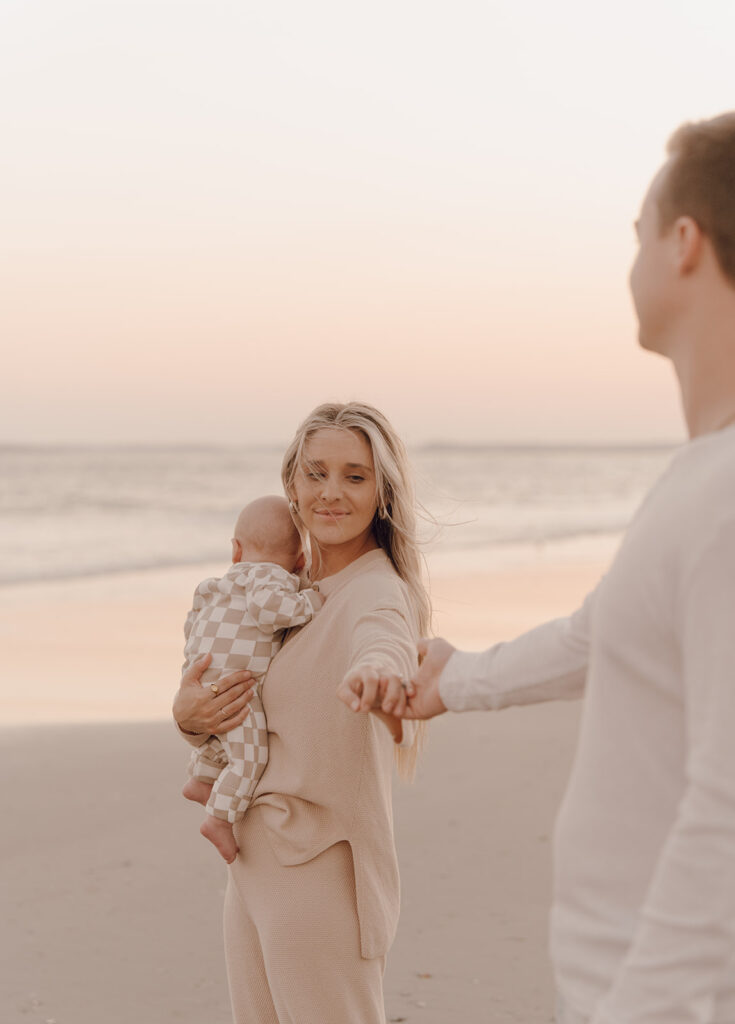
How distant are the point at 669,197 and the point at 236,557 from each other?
83.2 inches

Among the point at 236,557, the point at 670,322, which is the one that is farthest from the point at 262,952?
the point at 670,322

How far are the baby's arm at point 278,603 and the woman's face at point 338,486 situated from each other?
0.17 metres

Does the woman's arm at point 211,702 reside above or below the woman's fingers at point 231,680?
below

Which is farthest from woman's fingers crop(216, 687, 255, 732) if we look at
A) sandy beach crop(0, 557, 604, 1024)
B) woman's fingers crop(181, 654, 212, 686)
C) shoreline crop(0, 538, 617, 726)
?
shoreline crop(0, 538, 617, 726)

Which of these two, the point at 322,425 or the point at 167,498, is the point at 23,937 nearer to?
the point at 322,425

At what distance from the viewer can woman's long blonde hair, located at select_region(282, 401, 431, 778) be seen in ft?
9.75

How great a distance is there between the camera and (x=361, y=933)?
8.90 feet

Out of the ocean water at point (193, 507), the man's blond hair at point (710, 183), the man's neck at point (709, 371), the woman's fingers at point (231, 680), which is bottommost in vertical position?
the ocean water at point (193, 507)

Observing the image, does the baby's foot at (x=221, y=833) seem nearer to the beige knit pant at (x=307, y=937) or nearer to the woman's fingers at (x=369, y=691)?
the beige knit pant at (x=307, y=937)

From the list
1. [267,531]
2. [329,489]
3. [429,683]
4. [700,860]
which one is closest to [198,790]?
[267,531]

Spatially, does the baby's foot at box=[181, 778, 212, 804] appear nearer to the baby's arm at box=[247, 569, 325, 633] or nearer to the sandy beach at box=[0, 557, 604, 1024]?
the baby's arm at box=[247, 569, 325, 633]

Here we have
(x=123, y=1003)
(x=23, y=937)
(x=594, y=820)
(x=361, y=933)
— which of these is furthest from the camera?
(x=23, y=937)

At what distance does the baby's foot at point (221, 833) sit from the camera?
109 inches

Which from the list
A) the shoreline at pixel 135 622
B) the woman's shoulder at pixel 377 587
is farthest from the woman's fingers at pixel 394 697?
the shoreline at pixel 135 622
